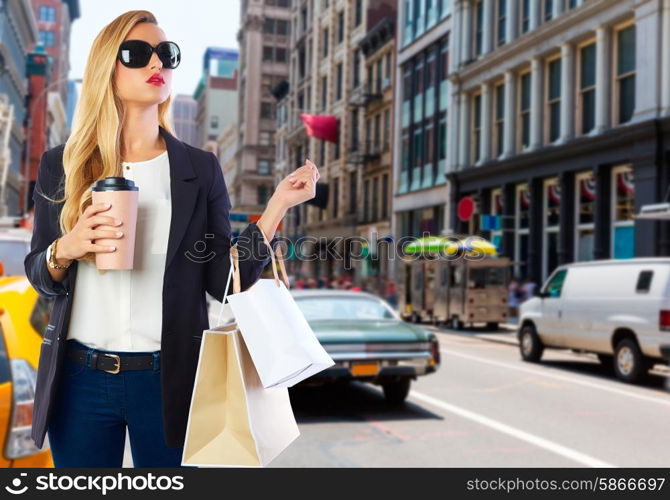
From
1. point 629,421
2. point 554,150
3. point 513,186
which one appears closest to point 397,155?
point 513,186

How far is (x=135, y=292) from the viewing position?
2.21 m

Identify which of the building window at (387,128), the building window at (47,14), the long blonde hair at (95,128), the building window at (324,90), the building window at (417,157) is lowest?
the long blonde hair at (95,128)

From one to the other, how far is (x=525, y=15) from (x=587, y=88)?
5.43 m

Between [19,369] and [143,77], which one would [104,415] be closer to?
[143,77]

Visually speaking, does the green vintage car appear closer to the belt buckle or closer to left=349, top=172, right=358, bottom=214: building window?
the belt buckle

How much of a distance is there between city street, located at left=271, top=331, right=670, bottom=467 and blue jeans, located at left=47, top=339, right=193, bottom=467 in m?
4.78

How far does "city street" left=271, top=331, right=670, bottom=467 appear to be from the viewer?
7418mm

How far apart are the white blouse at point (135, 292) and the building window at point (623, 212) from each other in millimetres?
24287

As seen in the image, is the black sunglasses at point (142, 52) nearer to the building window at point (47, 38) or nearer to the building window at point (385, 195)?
the building window at point (385, 195)

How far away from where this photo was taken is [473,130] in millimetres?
36094

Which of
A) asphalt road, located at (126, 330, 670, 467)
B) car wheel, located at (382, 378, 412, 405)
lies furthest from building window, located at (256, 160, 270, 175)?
car wheel, located at (382, 378, 412, 405)

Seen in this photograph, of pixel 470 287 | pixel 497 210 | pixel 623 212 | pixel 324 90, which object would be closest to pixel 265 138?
pixel 324 90

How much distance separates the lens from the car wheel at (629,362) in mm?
13406

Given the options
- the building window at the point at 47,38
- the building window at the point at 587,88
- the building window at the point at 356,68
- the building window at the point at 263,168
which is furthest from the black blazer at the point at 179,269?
the building window at the point at 47,38
